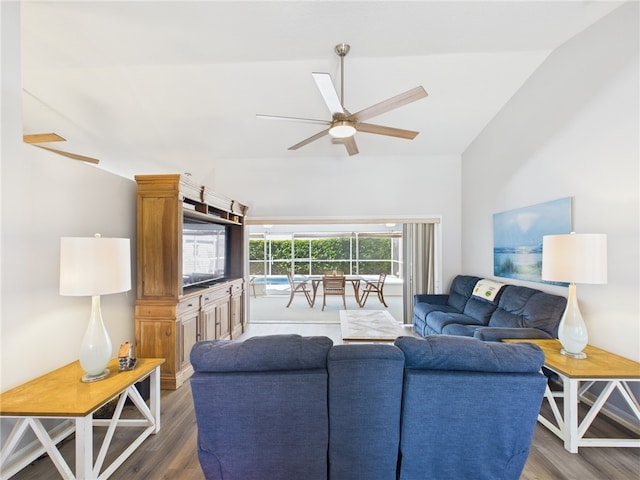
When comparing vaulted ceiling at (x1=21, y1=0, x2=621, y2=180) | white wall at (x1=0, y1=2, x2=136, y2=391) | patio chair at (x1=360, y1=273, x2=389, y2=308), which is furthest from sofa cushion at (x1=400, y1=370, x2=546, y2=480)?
patio chair at (x1=360, y1=273, x2=389, y2=308)

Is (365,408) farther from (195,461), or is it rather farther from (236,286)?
(236,286)

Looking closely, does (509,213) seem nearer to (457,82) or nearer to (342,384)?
(457,82)

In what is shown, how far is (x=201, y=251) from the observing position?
3.43 metres

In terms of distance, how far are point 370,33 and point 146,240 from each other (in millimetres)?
2725

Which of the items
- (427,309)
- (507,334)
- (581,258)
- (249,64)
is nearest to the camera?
(581,258)

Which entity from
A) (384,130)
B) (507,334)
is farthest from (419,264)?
(384,130)

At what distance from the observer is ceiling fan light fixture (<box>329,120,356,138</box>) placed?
2355mm

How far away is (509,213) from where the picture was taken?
3.44 metres

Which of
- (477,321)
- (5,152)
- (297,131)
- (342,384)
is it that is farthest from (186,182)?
(477,321)

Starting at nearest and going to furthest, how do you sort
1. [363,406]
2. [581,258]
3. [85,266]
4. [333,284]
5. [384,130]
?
[363,406]
[85,266]
[581,258]
[384,130]
[333,284]

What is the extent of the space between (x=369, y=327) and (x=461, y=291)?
1.69m

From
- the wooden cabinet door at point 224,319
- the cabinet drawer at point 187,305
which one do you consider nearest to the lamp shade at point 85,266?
the cabinet drawer at point 187,305

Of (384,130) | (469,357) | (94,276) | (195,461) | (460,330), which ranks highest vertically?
(384,130)

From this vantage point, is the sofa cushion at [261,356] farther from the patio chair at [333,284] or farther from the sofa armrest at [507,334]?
the patio chair at [333,284]
